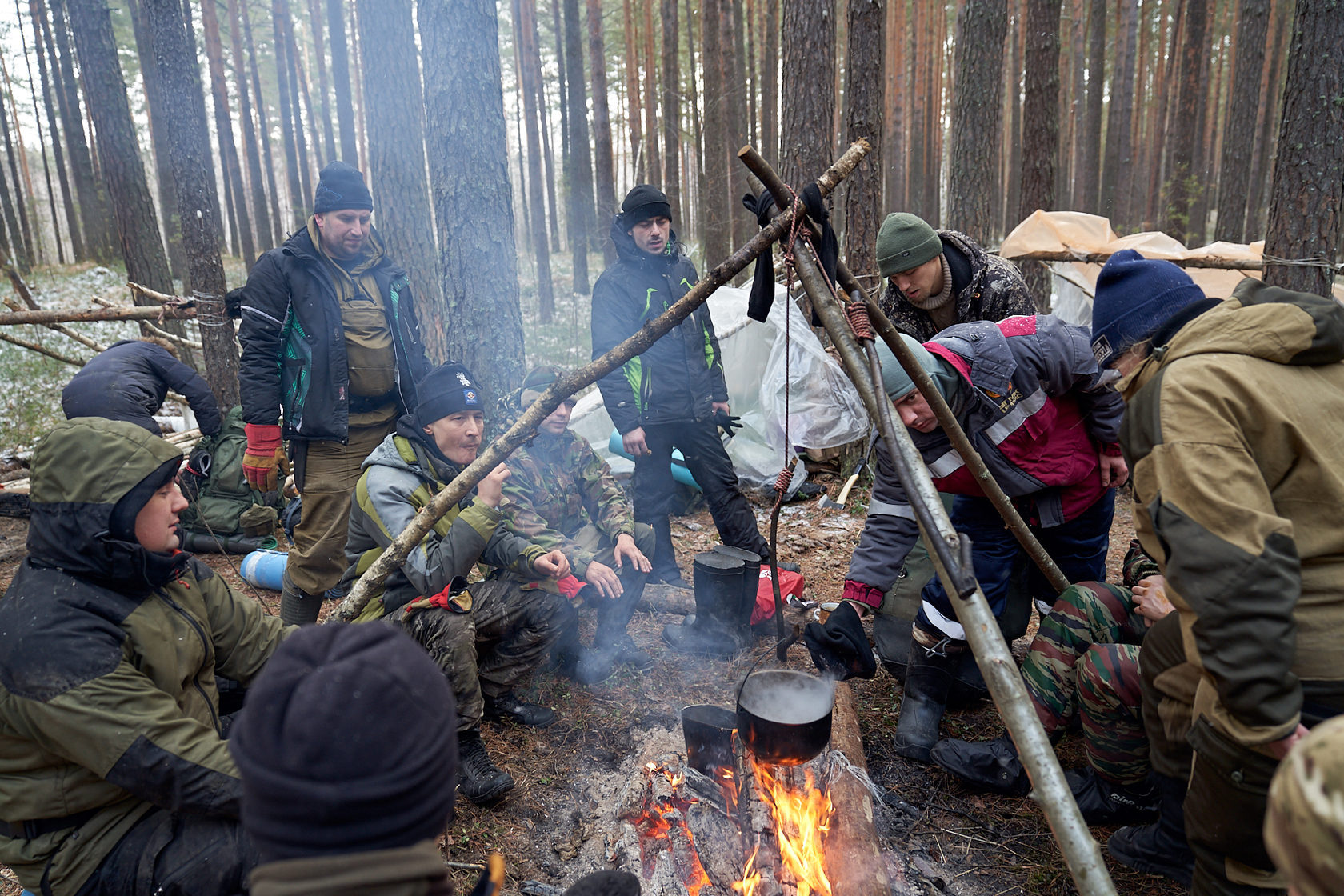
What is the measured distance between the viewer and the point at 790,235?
2422 millimetres

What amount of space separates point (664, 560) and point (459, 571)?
2180mm

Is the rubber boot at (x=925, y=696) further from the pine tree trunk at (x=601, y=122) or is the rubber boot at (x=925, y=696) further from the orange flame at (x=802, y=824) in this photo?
the pine tree trunk at (x=601, y=122)

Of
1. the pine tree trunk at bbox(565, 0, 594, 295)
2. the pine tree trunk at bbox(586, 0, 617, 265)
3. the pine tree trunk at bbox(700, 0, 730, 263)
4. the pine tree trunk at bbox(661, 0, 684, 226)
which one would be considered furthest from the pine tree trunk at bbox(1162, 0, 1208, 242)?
the pine tree trunk at bbox(565, 0, 594, 295)

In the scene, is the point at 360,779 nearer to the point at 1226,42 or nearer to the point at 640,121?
the point at 640,121

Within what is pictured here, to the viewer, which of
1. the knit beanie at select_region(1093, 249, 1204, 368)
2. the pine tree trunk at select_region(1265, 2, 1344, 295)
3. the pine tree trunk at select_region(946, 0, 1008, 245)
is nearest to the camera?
the knit beanie at select_region(1093, 249, 1204, 368)

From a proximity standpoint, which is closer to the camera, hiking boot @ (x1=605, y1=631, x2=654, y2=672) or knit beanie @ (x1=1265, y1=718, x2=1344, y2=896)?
knit beanie @ (x1=1265, y1=718, x2=1344, y2=896)

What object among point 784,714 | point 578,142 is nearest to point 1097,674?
point 784,714

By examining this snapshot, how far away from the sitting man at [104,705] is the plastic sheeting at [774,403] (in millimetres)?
4796

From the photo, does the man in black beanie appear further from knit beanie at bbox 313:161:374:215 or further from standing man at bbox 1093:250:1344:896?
knit beanie at bbox 313:161:374:215

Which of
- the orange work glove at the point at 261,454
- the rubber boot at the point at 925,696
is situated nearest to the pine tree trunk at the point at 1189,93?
the rubber boot at the point at 925,696

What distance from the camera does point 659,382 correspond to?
5051mm

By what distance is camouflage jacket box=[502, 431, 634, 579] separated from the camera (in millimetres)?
4012

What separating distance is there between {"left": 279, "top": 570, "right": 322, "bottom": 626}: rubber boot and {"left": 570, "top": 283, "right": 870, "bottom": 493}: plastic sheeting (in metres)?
3.09

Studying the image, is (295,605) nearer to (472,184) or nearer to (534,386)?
(534,386)
